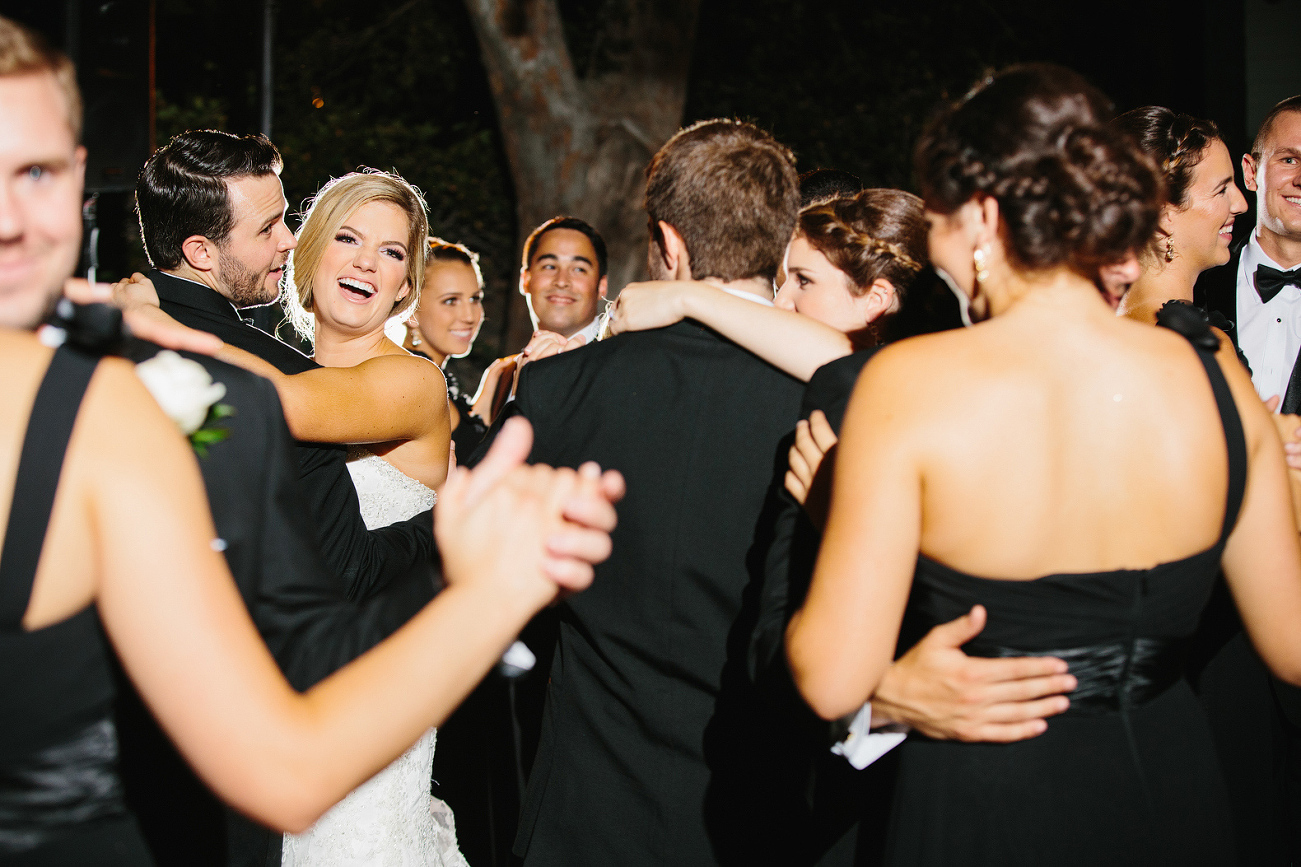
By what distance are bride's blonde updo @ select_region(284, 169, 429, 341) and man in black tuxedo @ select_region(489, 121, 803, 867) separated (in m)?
1.03

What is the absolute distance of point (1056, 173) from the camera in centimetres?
140

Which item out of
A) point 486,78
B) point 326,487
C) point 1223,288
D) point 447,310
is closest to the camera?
point 326,487

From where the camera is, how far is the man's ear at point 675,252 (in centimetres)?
224

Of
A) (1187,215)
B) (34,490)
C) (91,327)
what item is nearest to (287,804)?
(34,490)

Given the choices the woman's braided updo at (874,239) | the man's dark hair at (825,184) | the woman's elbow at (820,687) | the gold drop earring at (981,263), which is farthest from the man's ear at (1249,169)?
the woman's elbow at (820,687)

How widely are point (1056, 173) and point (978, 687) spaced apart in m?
0.76

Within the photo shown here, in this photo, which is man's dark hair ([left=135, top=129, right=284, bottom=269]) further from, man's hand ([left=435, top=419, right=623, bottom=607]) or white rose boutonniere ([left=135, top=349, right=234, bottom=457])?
man's hand ([left=435, top=419, right=623, bottom=607])

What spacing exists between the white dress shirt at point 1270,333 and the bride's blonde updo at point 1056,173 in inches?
79.6

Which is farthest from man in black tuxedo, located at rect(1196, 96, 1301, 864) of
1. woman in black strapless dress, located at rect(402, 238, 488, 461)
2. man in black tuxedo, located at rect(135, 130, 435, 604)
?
woman in black strapless dress, located at rect(402, 238, 488, 461)

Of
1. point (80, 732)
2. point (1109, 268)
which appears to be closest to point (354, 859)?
point (80, 732)

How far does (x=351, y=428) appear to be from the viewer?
2482 mm

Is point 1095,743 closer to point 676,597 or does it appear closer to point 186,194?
point 676,597

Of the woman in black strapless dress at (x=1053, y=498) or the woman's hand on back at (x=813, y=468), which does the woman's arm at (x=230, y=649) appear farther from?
the woman's hand on back at (x=813, y=468)

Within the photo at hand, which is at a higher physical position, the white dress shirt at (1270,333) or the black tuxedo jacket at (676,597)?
the white dress shirt at (1270,333)
